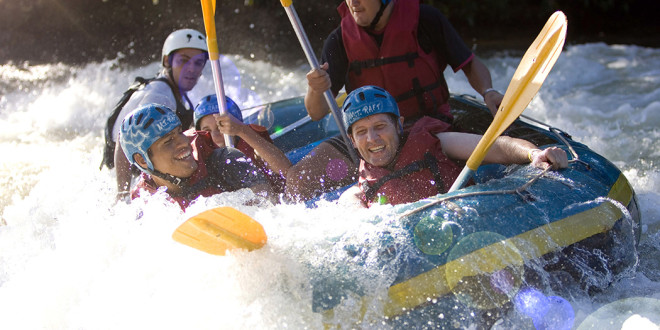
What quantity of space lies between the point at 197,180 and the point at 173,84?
1.30 m

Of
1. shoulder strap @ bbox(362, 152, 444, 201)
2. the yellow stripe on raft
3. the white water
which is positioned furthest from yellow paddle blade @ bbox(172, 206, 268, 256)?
shoulder strap @ bbox(362, 152, 444, 201)

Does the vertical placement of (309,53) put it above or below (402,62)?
above

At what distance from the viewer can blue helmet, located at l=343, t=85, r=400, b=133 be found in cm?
280

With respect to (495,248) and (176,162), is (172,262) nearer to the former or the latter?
(176,162)

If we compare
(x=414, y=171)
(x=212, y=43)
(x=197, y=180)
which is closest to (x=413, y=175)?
(x=414, y=171)

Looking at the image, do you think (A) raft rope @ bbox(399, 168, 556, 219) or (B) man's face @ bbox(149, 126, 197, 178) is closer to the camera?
(A) raft rope @ bbox(399, 168, 556, 219)

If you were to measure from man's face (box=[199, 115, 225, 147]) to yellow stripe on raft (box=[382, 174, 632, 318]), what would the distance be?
5.77 ft

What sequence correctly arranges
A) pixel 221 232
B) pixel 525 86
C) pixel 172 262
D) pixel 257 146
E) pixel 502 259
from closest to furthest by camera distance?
pixel 221 232
pixel 502 259
pixel 172 262
pixel 525 86
pixel 257 146

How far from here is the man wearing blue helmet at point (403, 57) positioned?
3457 millimetres

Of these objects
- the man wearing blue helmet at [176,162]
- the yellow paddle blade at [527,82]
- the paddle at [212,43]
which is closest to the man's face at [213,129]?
the paddle at [212,43]

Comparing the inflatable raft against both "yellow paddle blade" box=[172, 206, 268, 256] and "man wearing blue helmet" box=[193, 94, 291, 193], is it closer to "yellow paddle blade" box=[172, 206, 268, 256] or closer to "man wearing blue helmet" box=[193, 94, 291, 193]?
"yellow paddle blade" box=[172, 206, 268, 256]

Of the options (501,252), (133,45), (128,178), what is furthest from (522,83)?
(133,45)

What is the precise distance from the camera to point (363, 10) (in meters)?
3.36

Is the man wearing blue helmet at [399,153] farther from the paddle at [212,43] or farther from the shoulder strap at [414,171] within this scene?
the paddle at [212,43]
